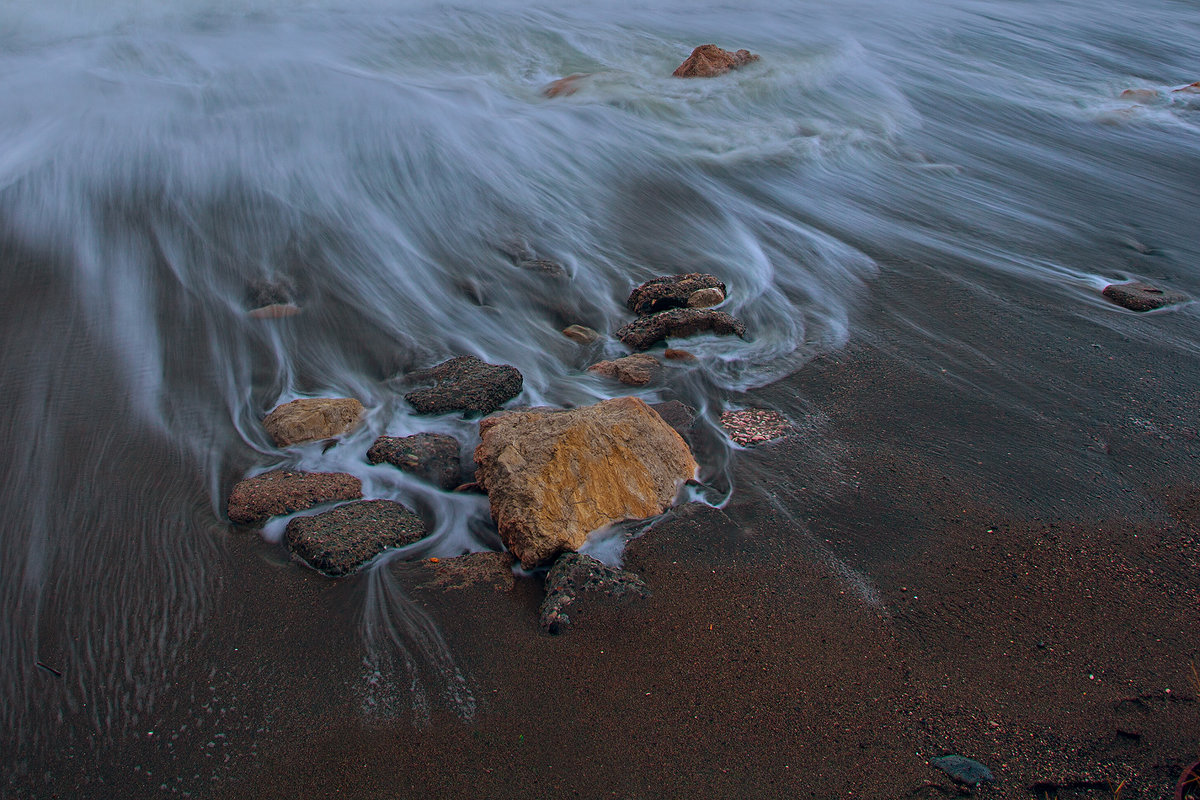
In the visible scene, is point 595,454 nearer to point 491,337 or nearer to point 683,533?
point 683,533

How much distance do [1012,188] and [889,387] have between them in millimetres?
3711

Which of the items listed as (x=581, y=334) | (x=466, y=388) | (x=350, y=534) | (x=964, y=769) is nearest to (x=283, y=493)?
(x=350, y=534)

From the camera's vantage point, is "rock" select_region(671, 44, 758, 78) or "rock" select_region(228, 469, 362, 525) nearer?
"rock" select_region(228, 469, 362, 525)

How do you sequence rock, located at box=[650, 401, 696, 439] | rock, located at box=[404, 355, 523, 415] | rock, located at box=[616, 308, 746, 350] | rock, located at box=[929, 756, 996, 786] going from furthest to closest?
rock, located at box=[616, 308, 746, 350]
rock, located at box=[404, 355, 523, 415]
rock, located at box=[650, 401, 696, 439]
rock, located at box=[929, 756, 996, 786]

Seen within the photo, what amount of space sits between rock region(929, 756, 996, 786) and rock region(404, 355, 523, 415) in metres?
2.31

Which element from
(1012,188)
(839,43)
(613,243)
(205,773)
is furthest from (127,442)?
(839,43)

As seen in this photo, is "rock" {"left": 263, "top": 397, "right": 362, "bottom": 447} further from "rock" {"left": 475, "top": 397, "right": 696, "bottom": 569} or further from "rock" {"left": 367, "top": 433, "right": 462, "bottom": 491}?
"rock" {"left": 475, "top": 397, "right": 696, "bottom": 569}

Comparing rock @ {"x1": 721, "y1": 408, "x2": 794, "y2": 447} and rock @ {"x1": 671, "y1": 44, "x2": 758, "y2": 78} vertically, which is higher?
rock @ {"x1": 671, "y1": 44, "x2": 758, "y2": 78}

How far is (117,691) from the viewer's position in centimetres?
258

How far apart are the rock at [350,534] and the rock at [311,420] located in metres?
0.57

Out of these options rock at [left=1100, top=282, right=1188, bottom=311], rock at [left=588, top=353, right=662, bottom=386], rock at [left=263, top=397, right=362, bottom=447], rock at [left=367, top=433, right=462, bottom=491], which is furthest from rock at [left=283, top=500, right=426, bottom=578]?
rock at [left=1100, top=282, right=1188, bottom=311]

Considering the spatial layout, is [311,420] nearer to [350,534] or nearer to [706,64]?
[350,534]

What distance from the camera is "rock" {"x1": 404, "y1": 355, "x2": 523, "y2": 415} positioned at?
3965 mm

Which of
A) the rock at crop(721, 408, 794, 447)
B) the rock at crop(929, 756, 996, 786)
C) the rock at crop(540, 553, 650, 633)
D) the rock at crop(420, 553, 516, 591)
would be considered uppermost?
the rock at crop(540, 553, 650, 633)
